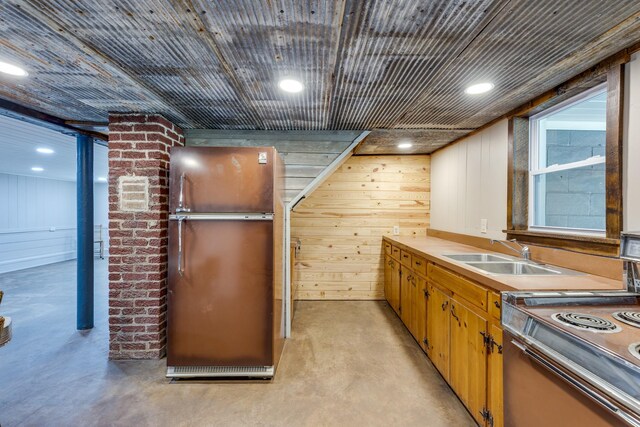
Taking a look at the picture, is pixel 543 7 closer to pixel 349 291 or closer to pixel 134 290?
pixel 134 290

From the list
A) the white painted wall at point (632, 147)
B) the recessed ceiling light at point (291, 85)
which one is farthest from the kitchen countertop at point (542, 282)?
the recessed ceiling light at point (291, 85)

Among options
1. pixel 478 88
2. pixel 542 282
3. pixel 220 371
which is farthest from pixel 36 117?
pixel 542 282

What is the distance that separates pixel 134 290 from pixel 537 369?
2787 mm

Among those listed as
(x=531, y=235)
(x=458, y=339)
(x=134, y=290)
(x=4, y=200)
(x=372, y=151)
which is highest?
(x=372, y=151)

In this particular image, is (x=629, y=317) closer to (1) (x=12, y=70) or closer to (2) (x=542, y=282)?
(2) (x=542, y=282)

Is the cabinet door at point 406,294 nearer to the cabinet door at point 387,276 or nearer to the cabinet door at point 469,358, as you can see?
the cabinet door at point 387,276

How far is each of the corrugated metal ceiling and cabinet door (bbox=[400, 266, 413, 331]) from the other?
1629mm

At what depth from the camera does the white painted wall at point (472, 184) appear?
101 inches

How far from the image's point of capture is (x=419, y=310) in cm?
259

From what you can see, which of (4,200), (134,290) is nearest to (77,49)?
(134,290)

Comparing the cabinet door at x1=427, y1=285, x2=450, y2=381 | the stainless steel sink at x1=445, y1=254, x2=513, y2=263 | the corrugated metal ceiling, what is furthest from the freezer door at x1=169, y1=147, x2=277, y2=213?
the stainless steel sink at x1=445, y1=254, x2=513, y2=263

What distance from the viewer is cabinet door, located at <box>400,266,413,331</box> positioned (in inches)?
114

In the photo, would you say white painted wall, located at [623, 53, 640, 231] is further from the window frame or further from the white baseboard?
Result: the white baseboard

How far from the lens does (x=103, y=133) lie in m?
3.16
